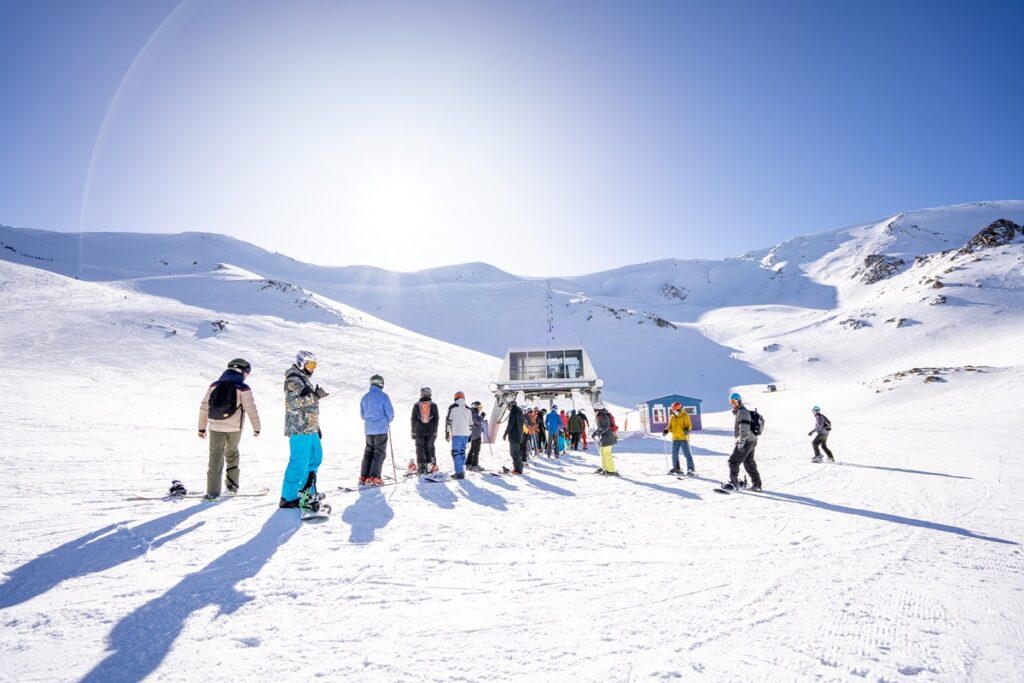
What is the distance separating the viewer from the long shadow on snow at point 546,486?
869 centimetres

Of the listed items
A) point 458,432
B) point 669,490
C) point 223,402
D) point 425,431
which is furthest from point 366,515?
point 669,490

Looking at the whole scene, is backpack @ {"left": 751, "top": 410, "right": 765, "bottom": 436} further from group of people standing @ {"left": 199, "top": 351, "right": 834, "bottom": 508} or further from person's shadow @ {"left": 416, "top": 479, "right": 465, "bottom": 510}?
person's shadow @ {"left": 416, "top": 479, "right": 465, "bottom": 510}

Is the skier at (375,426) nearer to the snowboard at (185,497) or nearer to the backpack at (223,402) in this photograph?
the snowboard at (185,497)

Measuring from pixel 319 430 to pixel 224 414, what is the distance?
1661 mm

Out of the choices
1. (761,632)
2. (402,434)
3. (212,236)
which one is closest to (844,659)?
(761,632)

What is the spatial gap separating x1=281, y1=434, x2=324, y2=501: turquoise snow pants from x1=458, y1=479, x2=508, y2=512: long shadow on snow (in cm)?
263

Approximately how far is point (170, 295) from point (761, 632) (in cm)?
5631

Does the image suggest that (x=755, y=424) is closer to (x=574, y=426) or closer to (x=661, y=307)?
(x=574, y=426)

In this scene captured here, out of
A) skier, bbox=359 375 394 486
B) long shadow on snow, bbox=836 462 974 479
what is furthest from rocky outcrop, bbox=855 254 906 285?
skier, bbox=359 375 394 486

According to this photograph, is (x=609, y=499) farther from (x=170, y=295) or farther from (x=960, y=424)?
(x=170, y=295)

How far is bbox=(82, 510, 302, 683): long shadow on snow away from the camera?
2709 mm

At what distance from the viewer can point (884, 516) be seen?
6.77 metres

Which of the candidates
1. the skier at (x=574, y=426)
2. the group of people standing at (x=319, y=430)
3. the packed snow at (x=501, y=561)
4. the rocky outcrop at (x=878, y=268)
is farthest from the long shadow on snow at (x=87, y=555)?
the rocky outcrop at (x=878, y=268)

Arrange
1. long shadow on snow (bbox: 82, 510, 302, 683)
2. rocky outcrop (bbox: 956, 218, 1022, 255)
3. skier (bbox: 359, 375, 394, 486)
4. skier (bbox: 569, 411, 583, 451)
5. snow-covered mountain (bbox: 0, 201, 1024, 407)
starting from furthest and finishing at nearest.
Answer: rocky outcrop (bbox: 956, 218, 1022, 255) < snow-covered mountain (bbox: 0, 201, 1024, 407) < skier (bbox: 569, 411, 583, 451) < skier (bbox: 359, 375, 394, 486) < long shadow on snow (bbox: 82, 510, 302, 683)
